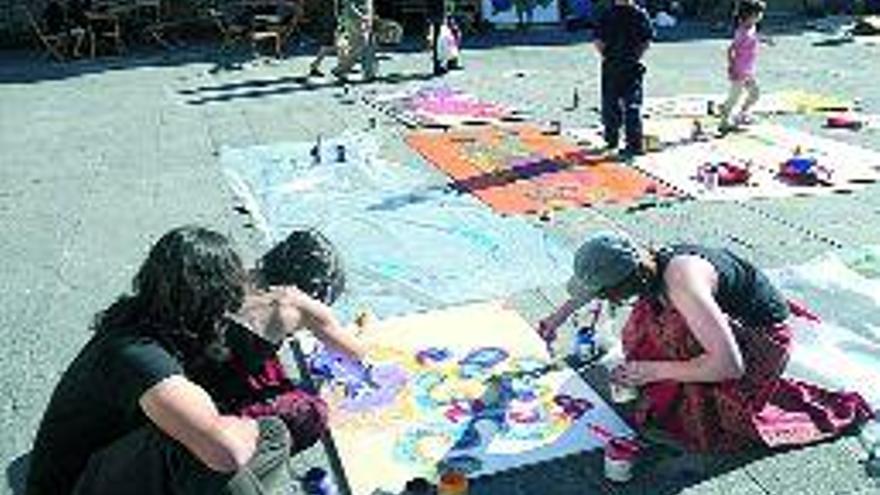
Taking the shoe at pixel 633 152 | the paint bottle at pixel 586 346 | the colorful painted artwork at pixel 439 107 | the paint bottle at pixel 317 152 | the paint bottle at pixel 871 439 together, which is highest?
the colorful painted artwork at pixel 439 107

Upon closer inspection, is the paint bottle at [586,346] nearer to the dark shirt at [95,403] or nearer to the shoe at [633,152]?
the dark shirt at [95,403]

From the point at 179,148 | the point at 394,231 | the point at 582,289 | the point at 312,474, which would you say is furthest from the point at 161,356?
the point at 179,148

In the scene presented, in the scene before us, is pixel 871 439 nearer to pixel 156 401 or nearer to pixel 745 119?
pixel 156 401

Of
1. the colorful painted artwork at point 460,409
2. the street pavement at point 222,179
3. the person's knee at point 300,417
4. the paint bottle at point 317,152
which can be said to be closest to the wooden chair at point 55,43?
the street pavement at point 222,179

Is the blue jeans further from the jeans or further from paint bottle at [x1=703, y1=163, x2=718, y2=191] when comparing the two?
the jeans

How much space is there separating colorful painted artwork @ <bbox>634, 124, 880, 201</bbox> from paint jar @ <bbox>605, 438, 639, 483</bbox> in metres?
4.73

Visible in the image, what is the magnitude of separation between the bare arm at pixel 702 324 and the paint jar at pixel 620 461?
0.37 meters

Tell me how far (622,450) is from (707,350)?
0.57 m

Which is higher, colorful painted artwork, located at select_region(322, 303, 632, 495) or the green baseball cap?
the green baseball cap

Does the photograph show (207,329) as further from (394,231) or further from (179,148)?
(179,148)

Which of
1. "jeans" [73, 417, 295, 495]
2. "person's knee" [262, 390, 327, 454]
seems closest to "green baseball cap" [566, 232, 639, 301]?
"person's knee" [262, 390, 327, 454]

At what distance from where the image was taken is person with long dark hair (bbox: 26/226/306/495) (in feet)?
11.3

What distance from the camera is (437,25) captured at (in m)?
16.0

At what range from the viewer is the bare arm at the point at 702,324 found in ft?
15.5
